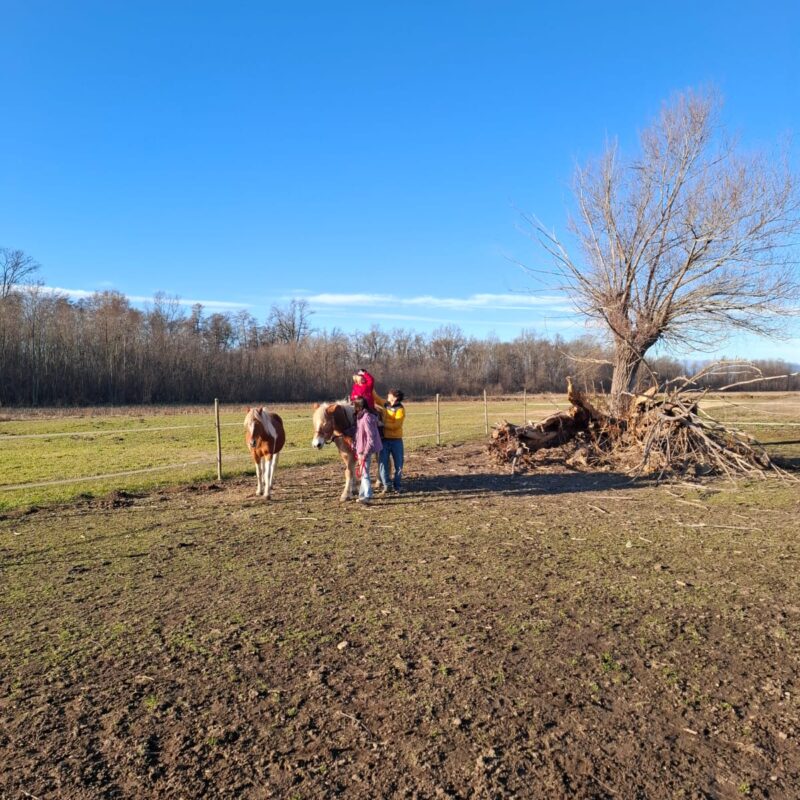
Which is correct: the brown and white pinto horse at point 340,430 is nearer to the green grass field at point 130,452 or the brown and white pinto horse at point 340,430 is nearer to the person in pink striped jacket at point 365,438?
the person in pink striped jacket at point 365,438

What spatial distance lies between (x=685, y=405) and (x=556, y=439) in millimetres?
2966

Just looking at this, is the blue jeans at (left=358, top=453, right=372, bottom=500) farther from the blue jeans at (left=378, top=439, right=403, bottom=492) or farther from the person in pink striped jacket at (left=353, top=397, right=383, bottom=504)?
the blue jeans at (left=378, top=439, right=403, bottom=492)

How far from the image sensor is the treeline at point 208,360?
1900 inches

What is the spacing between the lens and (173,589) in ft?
17.7

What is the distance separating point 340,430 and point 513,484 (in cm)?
383

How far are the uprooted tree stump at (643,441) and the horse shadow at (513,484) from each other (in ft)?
2.27

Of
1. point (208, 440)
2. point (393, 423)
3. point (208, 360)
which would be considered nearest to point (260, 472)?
point (393, 423)

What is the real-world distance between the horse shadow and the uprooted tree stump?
69 cm

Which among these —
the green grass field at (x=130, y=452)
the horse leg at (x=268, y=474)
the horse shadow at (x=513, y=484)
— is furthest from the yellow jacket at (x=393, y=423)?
the green grass field at (x=130, y=452)

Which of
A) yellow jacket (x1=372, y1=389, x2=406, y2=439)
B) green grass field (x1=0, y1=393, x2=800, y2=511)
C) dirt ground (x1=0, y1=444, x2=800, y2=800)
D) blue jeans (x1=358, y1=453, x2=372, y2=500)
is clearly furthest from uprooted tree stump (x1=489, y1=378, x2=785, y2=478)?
dirt ground (x1=0, y1=444, x2=800, y2=800)

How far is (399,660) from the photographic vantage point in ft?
13.0

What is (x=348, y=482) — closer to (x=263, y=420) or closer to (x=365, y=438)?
(x=365, y=438)


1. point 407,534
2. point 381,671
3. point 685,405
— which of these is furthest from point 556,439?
point 381,671

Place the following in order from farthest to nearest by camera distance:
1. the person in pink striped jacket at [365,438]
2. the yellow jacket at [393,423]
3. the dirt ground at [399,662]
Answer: the yellow jacket at [393,423] → the person in pink striped jacket at [365,438] → the dirt ground at [399,662]
